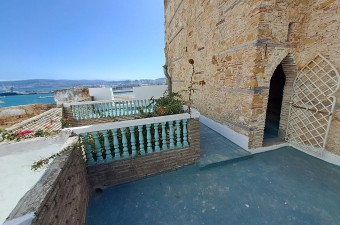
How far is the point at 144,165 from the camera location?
3.31 meters

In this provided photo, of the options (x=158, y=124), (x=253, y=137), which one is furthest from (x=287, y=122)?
(x=158, y=124)

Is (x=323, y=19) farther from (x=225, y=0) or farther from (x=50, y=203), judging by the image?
(x=50, y=203)

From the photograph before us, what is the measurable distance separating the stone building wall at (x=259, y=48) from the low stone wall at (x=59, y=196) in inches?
157

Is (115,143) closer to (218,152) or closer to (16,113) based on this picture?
(218,152)

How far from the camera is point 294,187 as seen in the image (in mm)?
2945

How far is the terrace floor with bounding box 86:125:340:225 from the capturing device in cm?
238

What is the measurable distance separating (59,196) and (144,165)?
178cm

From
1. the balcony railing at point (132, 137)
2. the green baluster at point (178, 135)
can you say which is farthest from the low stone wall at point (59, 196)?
the green baluster at point (178, 135)

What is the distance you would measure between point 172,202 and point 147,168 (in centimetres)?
91

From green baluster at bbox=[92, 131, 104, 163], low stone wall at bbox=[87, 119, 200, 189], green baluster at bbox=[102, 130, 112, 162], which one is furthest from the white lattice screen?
green baluster at bbox=[92, 131, 104, 163]

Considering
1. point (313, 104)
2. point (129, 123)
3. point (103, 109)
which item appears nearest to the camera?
point (129, 123)

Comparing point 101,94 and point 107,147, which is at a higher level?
point 101,94

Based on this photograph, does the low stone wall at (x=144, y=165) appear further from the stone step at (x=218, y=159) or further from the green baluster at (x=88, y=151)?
the stone step at (x=218, y=159)

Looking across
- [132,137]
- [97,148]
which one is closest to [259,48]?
[132,137]
